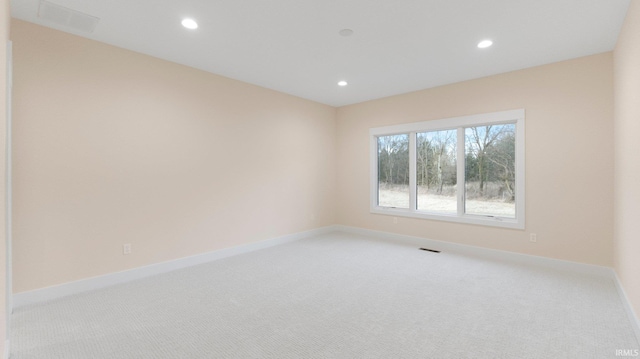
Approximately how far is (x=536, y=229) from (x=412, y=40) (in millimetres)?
3002

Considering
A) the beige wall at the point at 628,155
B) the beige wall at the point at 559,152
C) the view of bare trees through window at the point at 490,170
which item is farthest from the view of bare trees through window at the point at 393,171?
the beige wall at the point at 628,155

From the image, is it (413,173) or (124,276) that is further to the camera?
(413,173)

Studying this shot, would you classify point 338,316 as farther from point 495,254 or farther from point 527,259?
point 527,259

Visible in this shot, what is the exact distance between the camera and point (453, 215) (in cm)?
464

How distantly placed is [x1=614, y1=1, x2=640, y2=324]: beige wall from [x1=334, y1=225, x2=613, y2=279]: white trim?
12.7 inches

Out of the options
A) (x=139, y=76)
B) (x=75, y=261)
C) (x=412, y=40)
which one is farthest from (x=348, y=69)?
(x=75, y=261)

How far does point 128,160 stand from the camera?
132 inches

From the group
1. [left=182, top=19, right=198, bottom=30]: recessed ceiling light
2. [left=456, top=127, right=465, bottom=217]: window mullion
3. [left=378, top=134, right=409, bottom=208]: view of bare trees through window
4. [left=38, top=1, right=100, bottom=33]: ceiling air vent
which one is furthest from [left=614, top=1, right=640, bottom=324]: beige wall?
[left=38, top=1, right=100, bottom=33]: ceiling air vent

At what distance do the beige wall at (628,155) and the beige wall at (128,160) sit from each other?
4271 millimetres

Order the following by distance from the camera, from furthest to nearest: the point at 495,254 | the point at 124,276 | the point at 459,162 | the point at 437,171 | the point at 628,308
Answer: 1. the point at 437,171
2. the point at 459,162
3. the point at 495,254
4. the point at 124,276
5. the point at 628,308

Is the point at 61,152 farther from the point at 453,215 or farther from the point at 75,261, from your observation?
the point at 453,215

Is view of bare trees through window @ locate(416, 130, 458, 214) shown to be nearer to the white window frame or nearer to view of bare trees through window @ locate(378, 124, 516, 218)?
view of bare trees through window @ locate(378, 124, 516, 218)

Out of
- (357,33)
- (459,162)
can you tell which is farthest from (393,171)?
(357,33)

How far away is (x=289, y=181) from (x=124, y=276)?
2.82 m
